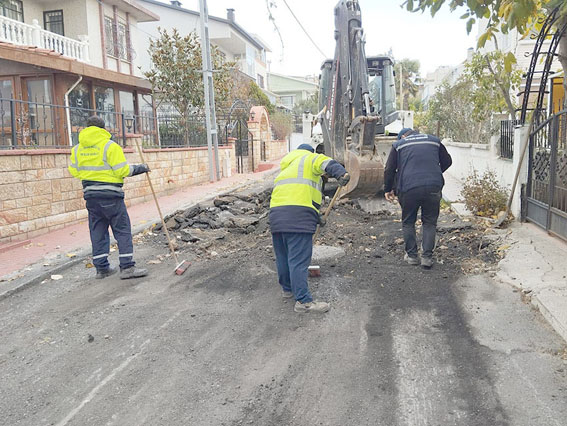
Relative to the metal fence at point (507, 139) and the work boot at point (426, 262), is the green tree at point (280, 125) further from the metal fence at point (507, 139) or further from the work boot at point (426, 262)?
the work boot at point (426, 262)

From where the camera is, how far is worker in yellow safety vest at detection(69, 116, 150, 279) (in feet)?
20.7

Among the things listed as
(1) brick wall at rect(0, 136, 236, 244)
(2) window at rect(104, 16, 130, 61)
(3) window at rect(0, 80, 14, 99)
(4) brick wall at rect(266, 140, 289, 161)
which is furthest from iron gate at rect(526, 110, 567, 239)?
(4) brick wall at rect(266, 140, 289, 161)

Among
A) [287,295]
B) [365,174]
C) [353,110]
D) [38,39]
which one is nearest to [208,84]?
[38,39]

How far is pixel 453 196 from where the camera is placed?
42.9 ft

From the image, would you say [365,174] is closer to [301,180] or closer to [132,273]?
[301,180]

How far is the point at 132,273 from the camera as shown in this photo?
6.42 m

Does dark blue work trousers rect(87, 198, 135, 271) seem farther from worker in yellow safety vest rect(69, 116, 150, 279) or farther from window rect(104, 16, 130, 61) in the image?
window rect(104, 16, 130, 61)

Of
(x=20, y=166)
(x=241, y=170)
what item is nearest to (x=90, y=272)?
(x=20, y=166)

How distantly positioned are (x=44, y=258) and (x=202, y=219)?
2871mm

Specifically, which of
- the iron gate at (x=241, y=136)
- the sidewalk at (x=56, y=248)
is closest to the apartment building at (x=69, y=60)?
the sidewalk at (x=56, y=248)

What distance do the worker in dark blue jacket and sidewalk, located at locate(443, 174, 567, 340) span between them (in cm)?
96

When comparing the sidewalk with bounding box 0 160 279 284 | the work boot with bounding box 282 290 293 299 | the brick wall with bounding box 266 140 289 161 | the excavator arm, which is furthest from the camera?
the brick wall with bounding box 266 140 289 161

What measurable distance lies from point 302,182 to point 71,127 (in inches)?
328

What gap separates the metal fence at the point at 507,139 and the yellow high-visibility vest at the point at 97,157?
7.35 metres
